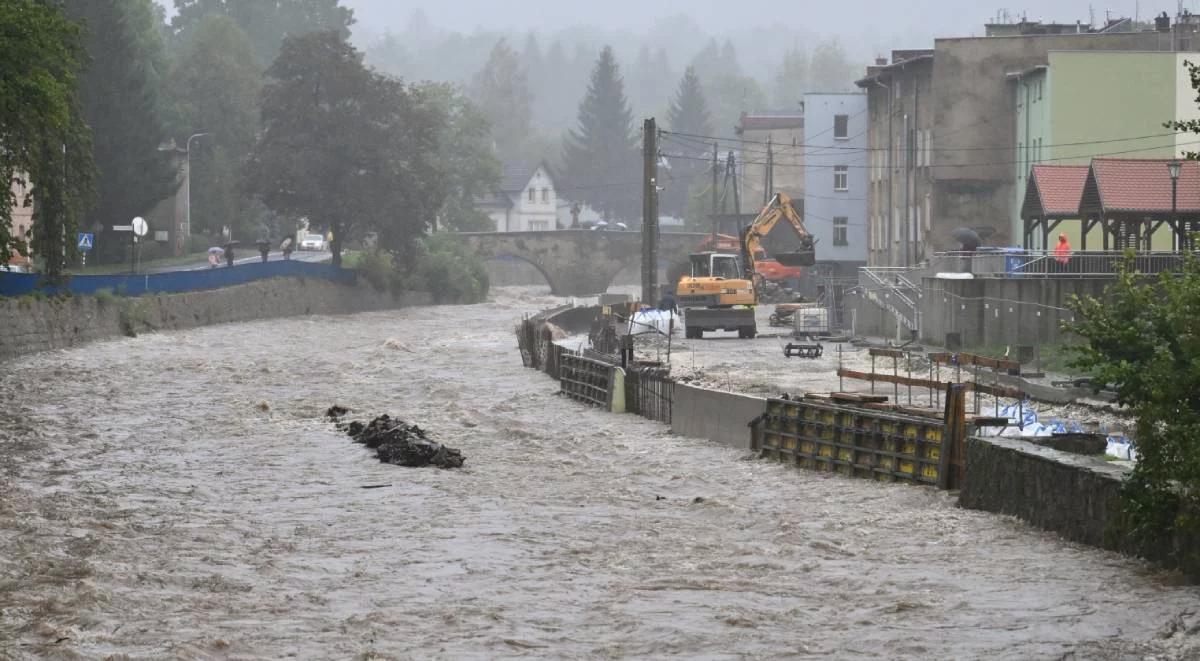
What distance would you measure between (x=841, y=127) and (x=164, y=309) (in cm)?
4904

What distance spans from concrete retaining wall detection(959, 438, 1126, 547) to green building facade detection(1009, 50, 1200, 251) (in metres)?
49.2

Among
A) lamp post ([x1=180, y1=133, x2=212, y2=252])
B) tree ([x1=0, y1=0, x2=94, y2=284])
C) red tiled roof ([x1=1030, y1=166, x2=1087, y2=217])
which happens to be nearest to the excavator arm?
red tiled roof ([x1=1030, y1=166, x2=1087, y2=217])

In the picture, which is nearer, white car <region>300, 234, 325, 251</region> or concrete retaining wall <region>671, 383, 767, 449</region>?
concrete retaining wall <region>671, 383, 767, 449</region>

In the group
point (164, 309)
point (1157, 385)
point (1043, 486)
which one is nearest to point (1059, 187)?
point (164, 309)

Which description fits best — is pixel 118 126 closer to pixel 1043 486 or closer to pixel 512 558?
pixel 512 558

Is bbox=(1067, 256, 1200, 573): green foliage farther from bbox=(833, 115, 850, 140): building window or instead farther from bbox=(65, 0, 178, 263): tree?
bbox=(833, 115, 850, 140): building window

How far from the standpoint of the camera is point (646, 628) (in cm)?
1797

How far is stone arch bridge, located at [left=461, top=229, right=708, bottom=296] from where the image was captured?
134 meters

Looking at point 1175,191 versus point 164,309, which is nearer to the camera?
point 1175,191

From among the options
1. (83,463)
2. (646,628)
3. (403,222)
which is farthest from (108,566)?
(403,222)

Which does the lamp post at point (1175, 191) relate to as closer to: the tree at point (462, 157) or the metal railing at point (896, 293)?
the metal railing at point (896, 293)

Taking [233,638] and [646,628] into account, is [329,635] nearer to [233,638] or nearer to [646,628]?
[233,638]

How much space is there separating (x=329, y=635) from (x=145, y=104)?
246 ft

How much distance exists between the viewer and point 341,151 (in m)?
98.7
